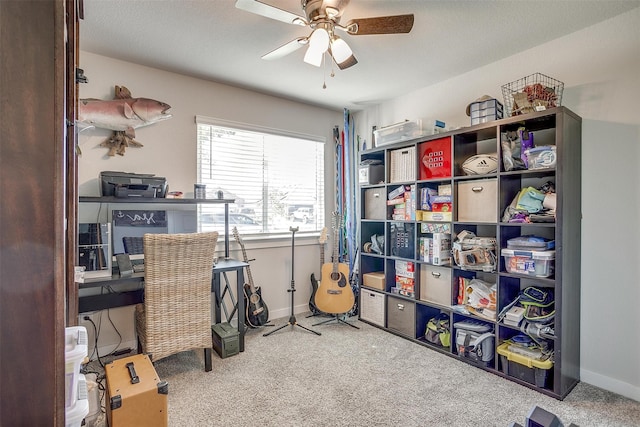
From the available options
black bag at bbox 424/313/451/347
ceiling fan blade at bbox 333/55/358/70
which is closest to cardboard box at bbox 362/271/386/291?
black bag at bbox 424/313/451/347

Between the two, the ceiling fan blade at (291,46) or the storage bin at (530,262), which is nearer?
the ceiling fan blade at (291,46)

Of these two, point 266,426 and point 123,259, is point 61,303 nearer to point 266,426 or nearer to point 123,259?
point 266,426

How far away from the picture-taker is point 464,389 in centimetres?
221

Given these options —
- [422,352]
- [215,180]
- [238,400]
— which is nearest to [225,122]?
[215,180]

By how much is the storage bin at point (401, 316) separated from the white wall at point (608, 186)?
1203 millimetres

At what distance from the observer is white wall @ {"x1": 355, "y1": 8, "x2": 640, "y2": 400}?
6.93 ft

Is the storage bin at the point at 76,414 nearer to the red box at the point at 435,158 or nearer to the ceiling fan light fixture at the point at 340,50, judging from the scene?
the ceiling fan light fixture at the point at 340,50

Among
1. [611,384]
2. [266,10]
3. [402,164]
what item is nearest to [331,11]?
[266,10]

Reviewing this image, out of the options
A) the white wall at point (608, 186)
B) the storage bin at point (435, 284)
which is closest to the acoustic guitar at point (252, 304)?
the storage bin at point (435, 284)

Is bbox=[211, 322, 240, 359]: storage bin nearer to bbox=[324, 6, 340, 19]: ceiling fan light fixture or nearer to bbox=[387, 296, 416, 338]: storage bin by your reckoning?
bbox=[387, 296, 416, 338]: storage bin

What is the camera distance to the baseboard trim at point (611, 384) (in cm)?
211

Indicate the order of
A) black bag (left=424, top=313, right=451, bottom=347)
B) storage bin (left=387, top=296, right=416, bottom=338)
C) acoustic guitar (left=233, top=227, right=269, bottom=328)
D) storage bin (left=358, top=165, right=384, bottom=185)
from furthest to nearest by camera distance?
storage bin (left=358, top=165, right=384, bottom=185)
acoustic guitar (left=233, top=227, right=269, bottom=328)
storage bin (left=387, top=296, right=416, bottom=338)
black bag (left=424, top=313, right=451, bottom=347)

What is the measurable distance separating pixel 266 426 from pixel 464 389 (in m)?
1.30

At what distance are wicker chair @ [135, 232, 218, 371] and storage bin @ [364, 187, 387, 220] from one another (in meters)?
1.69
